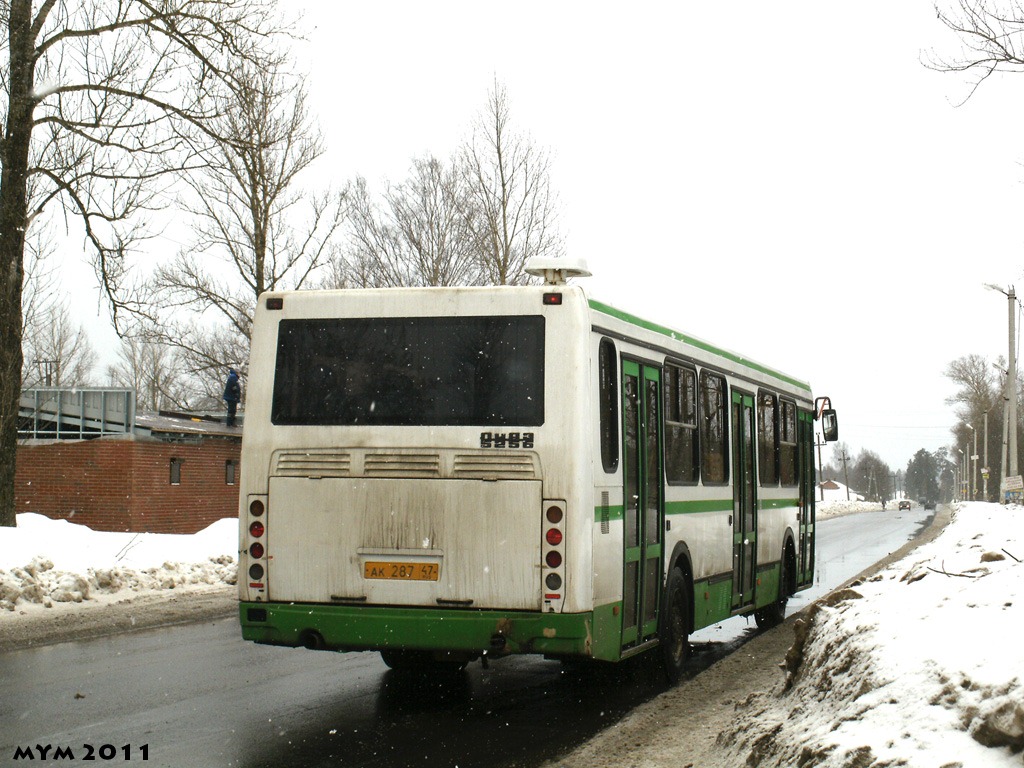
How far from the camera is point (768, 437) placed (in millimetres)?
13844

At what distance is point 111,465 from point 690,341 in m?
19.6

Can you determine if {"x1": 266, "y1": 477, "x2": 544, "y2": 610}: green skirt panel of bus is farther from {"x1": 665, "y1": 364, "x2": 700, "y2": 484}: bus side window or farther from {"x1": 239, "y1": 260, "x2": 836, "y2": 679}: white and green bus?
{"x1": 665, "y1": 364, "x2": 700, "y2": 484}: bus side window

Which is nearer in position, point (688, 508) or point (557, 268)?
point (557, 268)

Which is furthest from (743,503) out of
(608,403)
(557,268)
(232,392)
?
(232,392)

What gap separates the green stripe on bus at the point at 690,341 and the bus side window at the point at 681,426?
0.30m

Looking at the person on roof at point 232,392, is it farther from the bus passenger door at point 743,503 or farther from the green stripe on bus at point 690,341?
the bus passenger door at point 743,503

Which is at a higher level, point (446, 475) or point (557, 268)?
point (557, 268)

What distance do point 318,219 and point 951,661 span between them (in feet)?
89.5

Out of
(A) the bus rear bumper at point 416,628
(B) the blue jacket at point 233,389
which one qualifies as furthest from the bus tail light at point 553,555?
(B) the blue jacket at point 233,389

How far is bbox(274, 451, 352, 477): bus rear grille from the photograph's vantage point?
27.2 feet

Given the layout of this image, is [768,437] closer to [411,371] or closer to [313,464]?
[411,371]

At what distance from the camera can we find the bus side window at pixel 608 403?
8398mm

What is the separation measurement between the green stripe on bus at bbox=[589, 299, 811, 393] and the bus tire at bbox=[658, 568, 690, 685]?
203 cm

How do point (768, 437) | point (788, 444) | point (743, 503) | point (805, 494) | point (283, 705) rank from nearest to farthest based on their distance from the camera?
1. point (283, 705)
2. point (743, 503)
3. point (768, 437)
4. point (788, 444)
5. point (805, 494)
